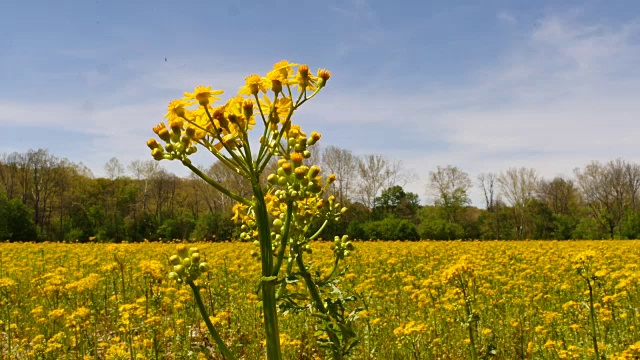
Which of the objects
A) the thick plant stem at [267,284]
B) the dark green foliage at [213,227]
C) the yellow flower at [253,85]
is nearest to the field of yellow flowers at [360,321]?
the thick plant stem at [267,284]

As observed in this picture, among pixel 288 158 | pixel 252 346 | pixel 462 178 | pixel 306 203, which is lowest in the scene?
pixel 252 346

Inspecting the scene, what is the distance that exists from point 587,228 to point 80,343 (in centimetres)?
4114

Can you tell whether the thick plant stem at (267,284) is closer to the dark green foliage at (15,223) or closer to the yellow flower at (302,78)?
the yellow flower at (302,78)

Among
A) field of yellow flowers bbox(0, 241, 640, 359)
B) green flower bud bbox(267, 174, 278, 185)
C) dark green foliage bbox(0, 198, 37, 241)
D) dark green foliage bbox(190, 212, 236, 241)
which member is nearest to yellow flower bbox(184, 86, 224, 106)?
green flower bud bbox(267, 174, 278, 185)

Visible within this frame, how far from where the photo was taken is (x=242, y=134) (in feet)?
5.15

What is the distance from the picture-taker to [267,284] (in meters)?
1.43

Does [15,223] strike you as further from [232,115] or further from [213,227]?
[232,115]

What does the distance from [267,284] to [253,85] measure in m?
0.71

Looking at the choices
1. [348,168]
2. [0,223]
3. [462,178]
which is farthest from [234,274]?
[462,178]

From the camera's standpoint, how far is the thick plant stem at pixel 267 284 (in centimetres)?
141

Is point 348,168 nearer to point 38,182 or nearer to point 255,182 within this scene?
point 38,182

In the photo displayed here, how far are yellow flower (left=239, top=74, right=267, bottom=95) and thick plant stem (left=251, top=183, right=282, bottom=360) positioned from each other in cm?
40

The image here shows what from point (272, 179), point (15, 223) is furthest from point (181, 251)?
point (15, 223)

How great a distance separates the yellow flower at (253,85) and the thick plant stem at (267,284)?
1.30 feet
